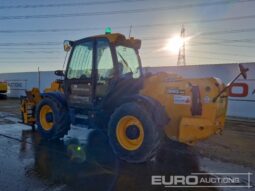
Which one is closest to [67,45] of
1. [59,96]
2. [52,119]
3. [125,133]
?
[59,96]

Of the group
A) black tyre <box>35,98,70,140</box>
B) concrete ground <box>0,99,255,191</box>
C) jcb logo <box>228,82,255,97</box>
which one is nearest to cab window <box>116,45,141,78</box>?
concrete ground <box>0,99,255,191</box>

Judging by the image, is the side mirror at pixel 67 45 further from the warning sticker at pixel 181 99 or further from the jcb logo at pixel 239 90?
the jcb logo at pixel 239 90

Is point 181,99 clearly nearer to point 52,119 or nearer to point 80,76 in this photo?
point 80,76

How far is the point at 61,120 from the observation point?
22.6 ft

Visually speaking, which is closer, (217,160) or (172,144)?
(217,160)

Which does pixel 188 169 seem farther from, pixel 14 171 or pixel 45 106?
pixel 45 106

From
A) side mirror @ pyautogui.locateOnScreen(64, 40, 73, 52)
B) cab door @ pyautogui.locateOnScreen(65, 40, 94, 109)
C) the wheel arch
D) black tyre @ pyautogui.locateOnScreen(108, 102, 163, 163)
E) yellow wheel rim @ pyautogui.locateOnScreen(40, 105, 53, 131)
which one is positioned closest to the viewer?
black tyre @ pyautogui.locateOnScreen(108, 102, 163, 163)

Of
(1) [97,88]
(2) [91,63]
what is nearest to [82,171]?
(1) [97,88]

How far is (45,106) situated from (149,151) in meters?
3.63

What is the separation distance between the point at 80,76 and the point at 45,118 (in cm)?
174

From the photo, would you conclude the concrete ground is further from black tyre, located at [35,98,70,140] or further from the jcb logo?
the jcb logo

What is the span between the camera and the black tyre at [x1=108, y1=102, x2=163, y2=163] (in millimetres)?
5066

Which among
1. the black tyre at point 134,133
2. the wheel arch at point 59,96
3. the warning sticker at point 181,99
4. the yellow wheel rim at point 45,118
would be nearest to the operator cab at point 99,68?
the wheel arch at point 59,96

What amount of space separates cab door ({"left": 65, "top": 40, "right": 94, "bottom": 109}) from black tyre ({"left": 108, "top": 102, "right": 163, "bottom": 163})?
3.60 feet
